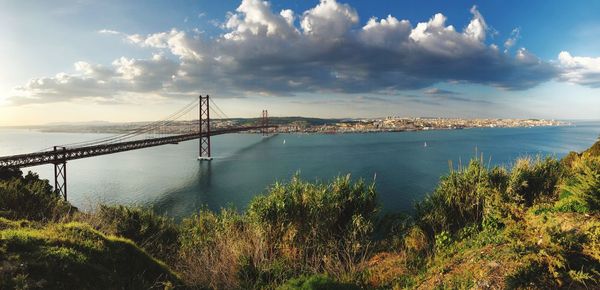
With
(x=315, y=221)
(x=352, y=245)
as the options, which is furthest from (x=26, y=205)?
(x=352, y=245)

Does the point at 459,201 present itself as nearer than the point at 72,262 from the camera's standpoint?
No

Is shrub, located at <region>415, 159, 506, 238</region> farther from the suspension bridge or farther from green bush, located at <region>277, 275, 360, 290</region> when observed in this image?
the suspension bridge

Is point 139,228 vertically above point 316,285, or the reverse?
point 316,285

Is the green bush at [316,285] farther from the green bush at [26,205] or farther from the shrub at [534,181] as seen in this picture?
the green bush at [26,205]

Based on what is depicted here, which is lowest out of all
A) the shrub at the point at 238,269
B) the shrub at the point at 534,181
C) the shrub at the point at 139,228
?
the shrub at the point at 139,228

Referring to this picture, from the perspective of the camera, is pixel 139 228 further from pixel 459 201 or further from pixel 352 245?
pixel 459 201

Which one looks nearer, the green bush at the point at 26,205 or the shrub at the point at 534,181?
the shrub at the point at 534,181

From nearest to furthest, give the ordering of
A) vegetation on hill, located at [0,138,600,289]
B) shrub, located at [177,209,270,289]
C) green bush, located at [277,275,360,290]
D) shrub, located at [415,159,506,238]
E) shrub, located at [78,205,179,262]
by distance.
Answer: vegetation on hill, located at [0,138,600,289], green bush, located at [277,275,360,290], shrub, located at [177,209,270,289], shrub, located at [415,159,506,238], shrub, located at [78,205,179,262]

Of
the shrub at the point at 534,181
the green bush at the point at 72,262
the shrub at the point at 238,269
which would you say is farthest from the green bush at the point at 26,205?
the shrub at the point at 534,181

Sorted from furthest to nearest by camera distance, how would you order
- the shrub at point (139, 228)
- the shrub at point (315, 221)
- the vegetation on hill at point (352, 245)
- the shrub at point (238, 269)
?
the shrub at point (139, 228), the shrub at point (315, 221), the shrub at point (238, 269), the vegetation on hill at point (352, 245)

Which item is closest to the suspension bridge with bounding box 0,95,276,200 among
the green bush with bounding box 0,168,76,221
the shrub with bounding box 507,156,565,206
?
the green bush with bounding box 0,168,76,221
